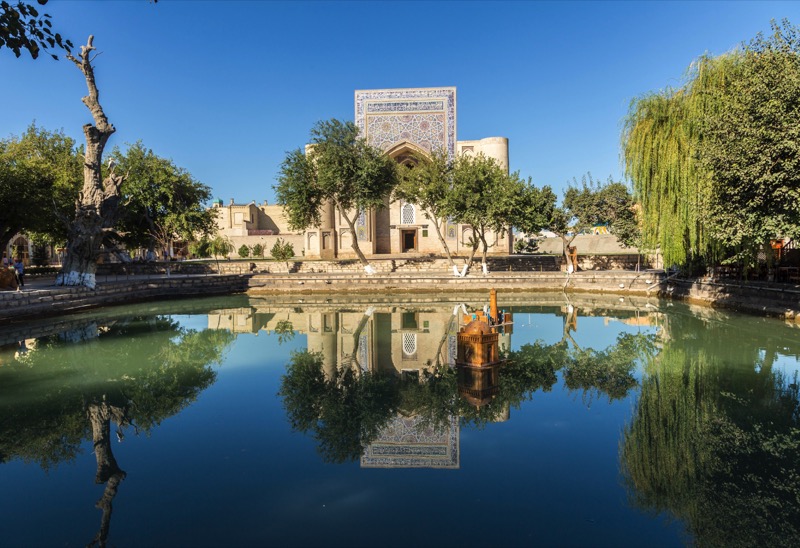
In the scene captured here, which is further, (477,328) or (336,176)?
(336,176)

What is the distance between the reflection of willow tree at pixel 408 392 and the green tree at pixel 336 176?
518 inches

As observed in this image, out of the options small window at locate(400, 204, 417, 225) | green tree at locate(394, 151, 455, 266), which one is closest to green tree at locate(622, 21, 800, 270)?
green tree at locate(394, 151, 455, 266)

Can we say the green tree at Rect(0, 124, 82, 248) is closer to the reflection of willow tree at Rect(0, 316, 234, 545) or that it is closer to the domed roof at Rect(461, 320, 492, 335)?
the reflection of willow tree at Rect(0, 316, 234, 545)

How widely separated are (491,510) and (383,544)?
76 cm

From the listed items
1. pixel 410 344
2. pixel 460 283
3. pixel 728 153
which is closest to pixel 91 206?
pixel 410 344

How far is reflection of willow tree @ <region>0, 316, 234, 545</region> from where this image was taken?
14.4 feet

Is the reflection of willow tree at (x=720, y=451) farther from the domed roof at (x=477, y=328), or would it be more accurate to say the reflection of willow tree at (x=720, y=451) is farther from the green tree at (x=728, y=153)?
the green tree at (x=728, y=153)

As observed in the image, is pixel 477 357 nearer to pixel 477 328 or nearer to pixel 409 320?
pixel 477 328

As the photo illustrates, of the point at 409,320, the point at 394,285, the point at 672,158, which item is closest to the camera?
the point at 409,320

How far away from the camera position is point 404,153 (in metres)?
26.3

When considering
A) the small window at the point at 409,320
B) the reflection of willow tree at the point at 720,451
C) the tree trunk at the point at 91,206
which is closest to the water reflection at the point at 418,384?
the small window at the point at 409,320

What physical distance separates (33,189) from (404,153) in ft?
51.9

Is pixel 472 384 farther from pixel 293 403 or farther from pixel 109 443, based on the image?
pixel 109 443

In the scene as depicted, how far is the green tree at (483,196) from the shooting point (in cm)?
1869
